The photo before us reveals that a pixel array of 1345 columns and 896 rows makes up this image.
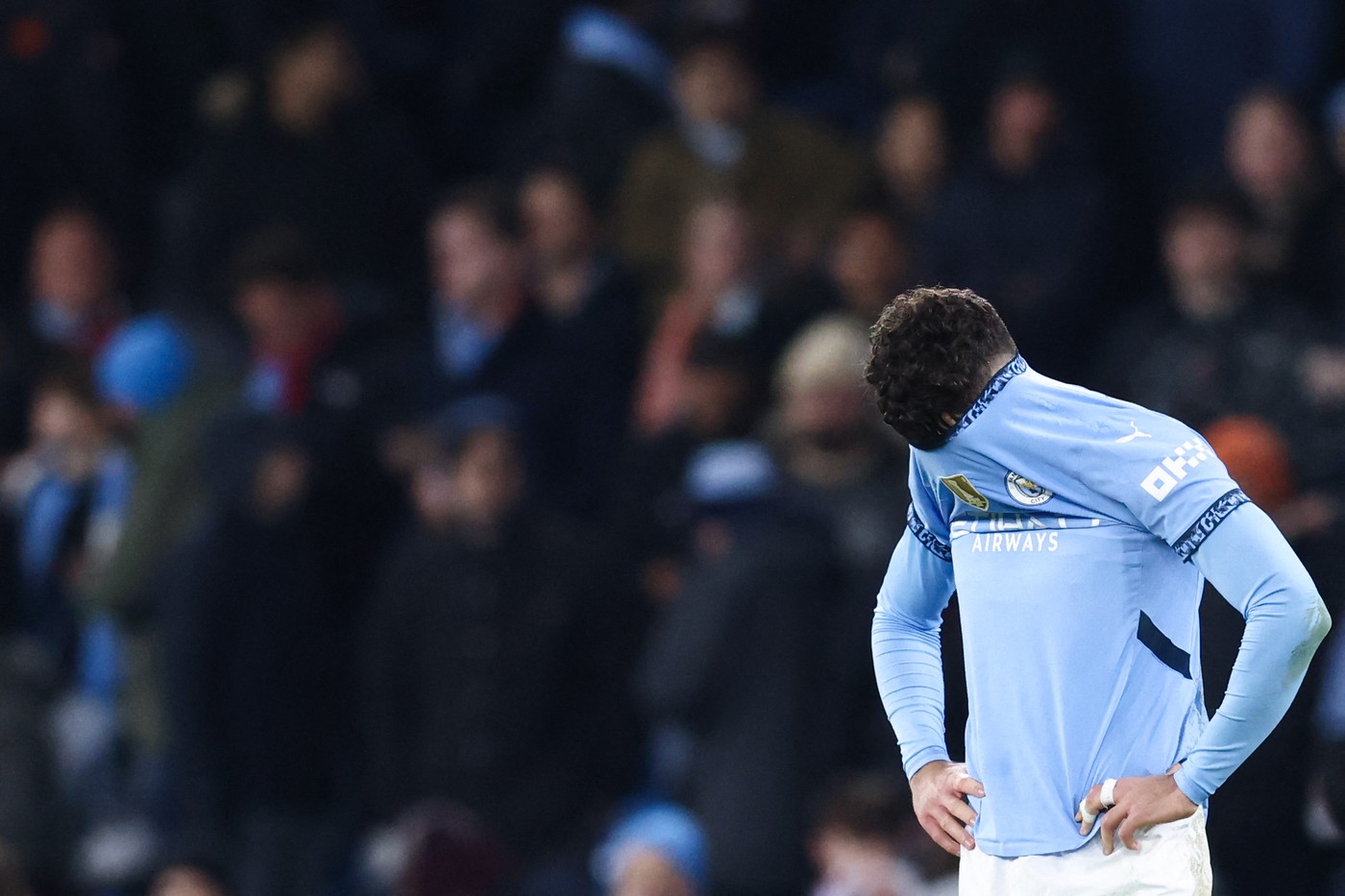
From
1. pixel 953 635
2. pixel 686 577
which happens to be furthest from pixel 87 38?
pixel 953 635

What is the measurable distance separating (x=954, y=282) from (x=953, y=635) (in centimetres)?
500

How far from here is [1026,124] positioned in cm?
861

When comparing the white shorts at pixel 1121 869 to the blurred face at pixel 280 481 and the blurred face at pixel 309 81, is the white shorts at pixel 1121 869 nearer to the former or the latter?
the blurred face at pixel 280 481

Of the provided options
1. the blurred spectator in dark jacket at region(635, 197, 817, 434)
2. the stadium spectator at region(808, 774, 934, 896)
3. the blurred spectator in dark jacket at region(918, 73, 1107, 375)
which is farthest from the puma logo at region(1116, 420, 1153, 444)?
the blurred spectator in dark jacket at region(635, 197, 817, 434)

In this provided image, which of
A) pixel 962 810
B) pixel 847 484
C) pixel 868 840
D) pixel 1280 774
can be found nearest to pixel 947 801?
pixel 962 810

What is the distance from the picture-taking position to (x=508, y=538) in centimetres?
822

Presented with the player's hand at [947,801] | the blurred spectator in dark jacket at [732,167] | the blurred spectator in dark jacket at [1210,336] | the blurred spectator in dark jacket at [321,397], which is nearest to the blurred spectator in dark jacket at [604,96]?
the blurred spectator in dark jacket at [732,167]

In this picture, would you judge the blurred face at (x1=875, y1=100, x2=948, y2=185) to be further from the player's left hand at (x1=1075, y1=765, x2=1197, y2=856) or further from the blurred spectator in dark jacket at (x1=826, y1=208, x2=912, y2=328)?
the player's left hand at (x1=1075, y1=765, x2=1197, y2=856)

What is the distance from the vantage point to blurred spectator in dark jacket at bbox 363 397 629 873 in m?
8.06

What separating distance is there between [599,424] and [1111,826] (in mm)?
6120

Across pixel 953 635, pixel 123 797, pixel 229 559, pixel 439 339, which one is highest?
pixel 439 339

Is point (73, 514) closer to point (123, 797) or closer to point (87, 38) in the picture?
point (123, 797)

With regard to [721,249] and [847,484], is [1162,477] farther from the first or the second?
[721,249]

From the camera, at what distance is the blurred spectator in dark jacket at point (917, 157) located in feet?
30.3
